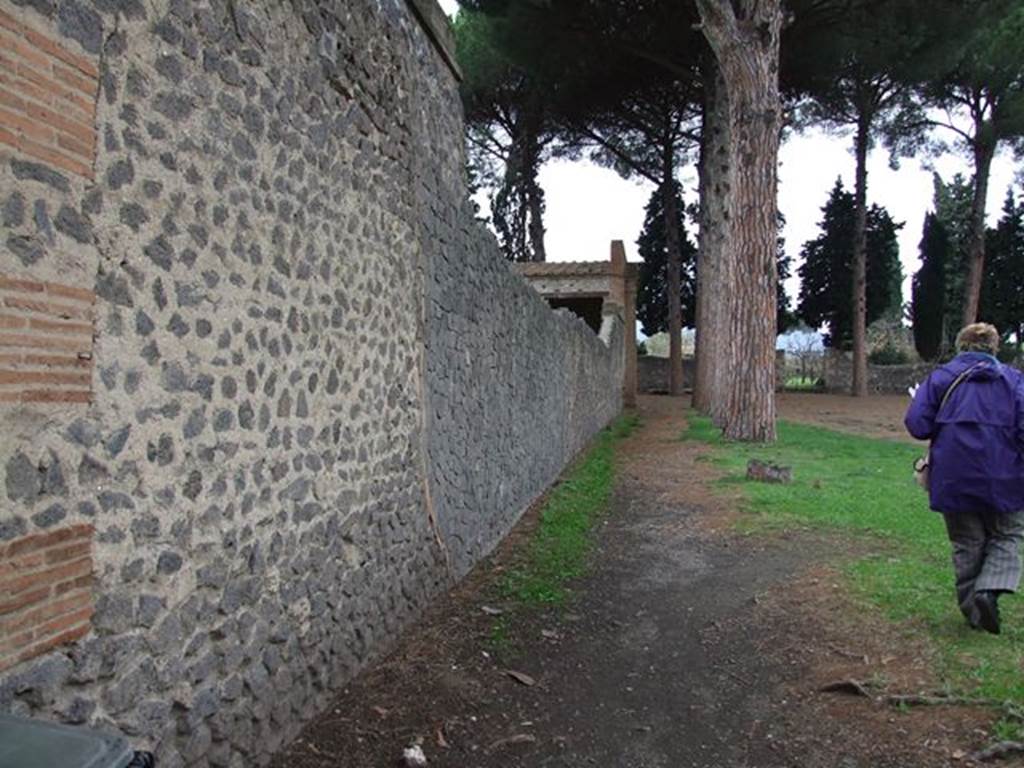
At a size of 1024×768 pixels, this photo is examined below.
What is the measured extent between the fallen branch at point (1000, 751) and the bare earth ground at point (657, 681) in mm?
63

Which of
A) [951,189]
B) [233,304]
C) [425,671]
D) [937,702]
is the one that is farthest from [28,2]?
[951,189]

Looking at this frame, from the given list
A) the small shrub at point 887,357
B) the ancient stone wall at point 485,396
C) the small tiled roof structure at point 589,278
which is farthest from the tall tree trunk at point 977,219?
the ancient stone wall at point 485,396

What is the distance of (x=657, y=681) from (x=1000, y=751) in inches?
60.0

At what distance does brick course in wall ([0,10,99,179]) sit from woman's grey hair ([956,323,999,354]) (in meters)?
4.26

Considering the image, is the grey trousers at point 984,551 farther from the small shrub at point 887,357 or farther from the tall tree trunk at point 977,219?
the small shrub at point 887,357

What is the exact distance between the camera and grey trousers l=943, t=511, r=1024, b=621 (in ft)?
13.7

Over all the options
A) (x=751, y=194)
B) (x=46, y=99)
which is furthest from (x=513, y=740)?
(x=751, y=194)

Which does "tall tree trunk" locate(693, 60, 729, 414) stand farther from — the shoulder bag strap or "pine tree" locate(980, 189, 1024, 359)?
"pine tree" locate(980, 189, 1024, 359)

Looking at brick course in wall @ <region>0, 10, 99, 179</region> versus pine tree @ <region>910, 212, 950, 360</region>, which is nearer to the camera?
brick course in wall @ <region>0, 10, 99, 179</region>

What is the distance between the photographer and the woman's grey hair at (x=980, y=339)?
450cm

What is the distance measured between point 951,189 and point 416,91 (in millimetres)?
51444

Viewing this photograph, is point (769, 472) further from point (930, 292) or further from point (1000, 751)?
point (930, 292)

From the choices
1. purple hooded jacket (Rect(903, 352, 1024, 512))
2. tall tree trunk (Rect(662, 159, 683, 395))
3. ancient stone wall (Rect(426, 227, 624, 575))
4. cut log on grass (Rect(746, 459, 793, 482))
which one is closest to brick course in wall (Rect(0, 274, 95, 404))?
ancient stone wall (Rect(426, 227, 624, 575))

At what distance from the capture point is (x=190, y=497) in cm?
279
